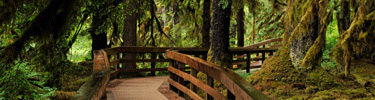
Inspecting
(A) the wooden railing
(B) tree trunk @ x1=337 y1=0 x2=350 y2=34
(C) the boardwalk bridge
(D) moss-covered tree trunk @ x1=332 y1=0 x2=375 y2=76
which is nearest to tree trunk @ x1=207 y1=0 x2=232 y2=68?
(C) the boardwalk bridge

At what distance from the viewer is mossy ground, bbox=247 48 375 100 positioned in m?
7.75

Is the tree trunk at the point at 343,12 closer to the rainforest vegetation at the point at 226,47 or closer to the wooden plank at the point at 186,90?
the rainforest vegetation at the point at 226,47


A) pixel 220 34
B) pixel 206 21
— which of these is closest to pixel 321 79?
pixel 220 34

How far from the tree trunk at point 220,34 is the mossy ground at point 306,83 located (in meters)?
1.45

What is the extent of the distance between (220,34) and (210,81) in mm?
5161

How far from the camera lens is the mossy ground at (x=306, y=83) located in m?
7.75

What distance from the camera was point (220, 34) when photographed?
10.6 m

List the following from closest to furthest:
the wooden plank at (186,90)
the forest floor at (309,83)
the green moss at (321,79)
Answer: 1. the wooden plank at (186,90)
2. the forest floor at (309,83)
3. the green moss at (321,79)

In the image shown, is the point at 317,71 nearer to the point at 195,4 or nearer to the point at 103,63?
the point at 103,63

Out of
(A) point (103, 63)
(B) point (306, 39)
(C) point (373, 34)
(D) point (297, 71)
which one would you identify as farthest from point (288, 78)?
(A) point (103, 63)

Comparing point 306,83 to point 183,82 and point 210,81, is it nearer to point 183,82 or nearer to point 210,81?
point 183,82

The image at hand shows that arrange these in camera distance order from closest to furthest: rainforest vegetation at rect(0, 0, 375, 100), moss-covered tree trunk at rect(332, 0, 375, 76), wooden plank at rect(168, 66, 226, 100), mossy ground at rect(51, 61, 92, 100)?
moss-covered tree trunk at rect(332, 0, 375, 76), rainforest vegetation at rect(0, 0, 375, 100), wooden plank at rect(168, 66, 226, 100), mossy ground at rect(51, 61, 92, 100)

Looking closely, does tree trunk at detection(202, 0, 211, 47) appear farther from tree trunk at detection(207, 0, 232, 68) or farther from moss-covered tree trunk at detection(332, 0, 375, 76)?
moss-covered tree trunk at detection(332, 0, 375, 76)

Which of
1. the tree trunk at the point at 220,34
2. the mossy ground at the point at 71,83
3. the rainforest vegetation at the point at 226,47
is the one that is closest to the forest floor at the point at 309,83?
the rainforest vegetation at the point at 226,47
